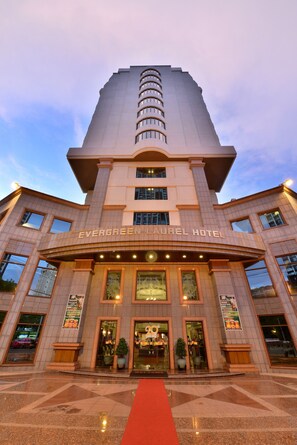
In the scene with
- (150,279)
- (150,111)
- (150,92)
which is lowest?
(150,279)

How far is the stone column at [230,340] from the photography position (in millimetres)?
11273

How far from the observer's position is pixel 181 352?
11594 mm

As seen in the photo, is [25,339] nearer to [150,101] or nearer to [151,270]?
[151,270]

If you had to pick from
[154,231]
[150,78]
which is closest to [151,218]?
[154,231]

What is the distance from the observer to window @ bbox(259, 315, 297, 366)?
1173 cm

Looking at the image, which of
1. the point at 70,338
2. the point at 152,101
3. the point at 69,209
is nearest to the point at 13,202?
the point at 69,209

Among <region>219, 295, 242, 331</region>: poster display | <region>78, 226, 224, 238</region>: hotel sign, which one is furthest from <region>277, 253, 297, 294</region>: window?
<region>78, 226, 224, 238</region>: hotel sign

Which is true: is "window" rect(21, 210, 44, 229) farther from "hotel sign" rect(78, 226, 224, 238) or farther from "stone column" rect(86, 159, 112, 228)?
"hotel sign" rect(78, 226, 224, 238)

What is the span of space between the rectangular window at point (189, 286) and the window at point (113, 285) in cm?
472

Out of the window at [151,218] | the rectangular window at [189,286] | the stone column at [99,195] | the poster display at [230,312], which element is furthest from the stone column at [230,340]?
the stone column at [99,195]

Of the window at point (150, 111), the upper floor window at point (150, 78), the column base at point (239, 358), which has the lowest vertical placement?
the column base at point (239, 358)

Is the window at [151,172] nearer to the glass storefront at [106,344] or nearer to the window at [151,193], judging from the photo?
the window at [151,193]

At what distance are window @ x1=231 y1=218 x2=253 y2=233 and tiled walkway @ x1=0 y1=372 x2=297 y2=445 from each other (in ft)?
31.9

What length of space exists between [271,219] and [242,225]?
210cm
